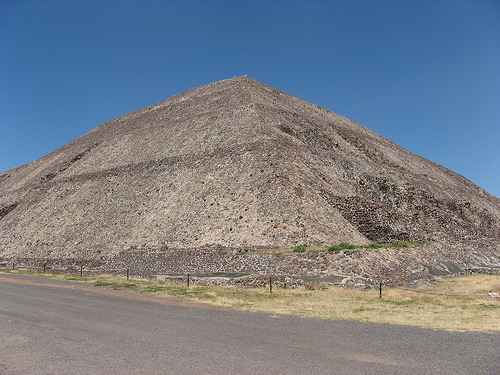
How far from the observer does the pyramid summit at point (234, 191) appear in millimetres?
25266

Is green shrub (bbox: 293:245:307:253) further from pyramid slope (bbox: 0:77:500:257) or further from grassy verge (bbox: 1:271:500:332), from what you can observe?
grassy verge (bbox: 1:271:500:332)

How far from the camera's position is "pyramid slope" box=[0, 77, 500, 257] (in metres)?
25.3

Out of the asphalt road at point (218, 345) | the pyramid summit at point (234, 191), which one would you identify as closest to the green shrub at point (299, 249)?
the pyramid summit at point (234, 191)

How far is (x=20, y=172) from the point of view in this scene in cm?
5831

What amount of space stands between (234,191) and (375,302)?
14.3 m

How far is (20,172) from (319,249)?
183ft

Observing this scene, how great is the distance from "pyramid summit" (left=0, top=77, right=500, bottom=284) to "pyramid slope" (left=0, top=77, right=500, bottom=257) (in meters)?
0.13

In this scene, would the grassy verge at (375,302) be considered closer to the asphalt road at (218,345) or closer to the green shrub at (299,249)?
the asphalt road at (218,345)

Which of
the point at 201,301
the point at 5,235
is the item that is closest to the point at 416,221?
the point at 201,301

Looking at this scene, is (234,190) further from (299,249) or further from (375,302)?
(375,302)

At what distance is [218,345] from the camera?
8.82 m

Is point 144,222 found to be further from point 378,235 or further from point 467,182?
point 467,182

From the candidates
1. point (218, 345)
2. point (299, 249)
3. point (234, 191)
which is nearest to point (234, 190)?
point (234, 191)

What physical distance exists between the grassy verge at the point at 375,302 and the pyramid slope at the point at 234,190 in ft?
16.0
